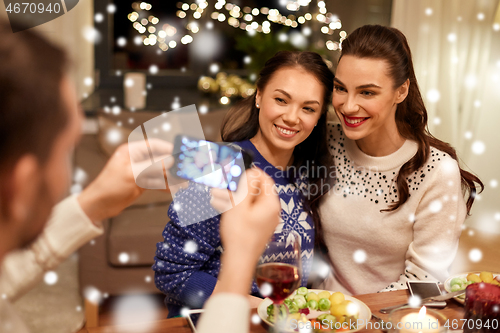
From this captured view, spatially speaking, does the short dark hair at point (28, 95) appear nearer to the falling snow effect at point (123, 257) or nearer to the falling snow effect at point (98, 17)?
the falling snow effect at point (123, 257)

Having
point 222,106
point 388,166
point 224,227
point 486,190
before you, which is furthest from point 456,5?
point 224,227

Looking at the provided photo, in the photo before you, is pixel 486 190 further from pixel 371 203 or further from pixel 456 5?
pixel 371 203

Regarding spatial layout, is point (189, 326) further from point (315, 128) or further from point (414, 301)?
point (315, 128)

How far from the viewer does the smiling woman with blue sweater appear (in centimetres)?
120

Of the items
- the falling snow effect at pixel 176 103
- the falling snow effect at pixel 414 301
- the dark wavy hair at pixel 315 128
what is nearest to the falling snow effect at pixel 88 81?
the falling snow effect at pixel 176 103

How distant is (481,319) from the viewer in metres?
0.80

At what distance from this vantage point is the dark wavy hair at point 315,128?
1.38m

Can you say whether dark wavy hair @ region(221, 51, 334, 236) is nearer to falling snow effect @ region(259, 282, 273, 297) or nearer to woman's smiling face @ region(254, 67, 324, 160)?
woman's smiling face @ region(254, 67, 324, 160)

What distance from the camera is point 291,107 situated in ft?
4.39

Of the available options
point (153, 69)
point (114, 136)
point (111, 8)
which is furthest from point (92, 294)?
point (111, 8)

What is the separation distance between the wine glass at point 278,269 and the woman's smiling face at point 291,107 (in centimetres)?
62

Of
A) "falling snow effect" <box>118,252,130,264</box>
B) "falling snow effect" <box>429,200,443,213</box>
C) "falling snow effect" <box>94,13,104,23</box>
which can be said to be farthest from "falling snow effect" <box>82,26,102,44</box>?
"falling snow effect" <box>429,200,443,213</box>

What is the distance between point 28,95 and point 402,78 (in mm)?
1203

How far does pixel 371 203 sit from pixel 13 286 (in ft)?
3.61
